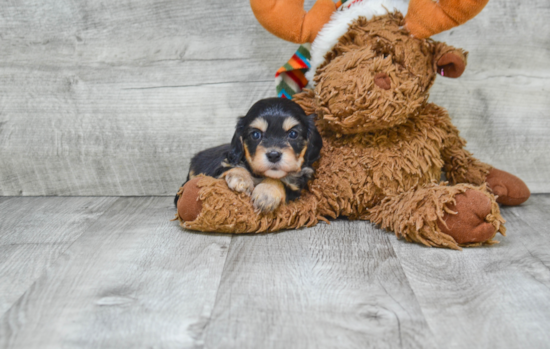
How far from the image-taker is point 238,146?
2.08m

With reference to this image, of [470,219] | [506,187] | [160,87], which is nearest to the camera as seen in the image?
[470,219]

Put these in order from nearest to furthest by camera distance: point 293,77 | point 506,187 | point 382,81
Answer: point 382,81 < point 293,77 < point 506,187

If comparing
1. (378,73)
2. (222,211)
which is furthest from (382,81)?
(222,211)

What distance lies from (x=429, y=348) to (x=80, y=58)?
98.4 inches

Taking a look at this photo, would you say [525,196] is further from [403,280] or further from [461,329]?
[461,329]

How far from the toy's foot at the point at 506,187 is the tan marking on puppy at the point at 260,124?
1.25 metres

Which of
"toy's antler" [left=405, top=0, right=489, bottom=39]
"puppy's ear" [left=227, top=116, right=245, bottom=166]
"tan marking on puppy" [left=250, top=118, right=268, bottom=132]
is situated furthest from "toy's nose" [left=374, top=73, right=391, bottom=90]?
"puppy's ear" [left=227, top=116, right=245, bottom=166]

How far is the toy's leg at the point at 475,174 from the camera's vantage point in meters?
2.41

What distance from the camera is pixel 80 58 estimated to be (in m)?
2.84

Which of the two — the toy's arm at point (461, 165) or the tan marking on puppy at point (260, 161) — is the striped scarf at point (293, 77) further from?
the toy's arm at point (461, 165)

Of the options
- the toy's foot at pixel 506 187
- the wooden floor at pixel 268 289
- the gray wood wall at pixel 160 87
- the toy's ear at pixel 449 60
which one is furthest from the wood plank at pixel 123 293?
the toy's foot at pixel 506 187

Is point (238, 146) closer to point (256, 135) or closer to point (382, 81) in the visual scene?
point (256, 135)

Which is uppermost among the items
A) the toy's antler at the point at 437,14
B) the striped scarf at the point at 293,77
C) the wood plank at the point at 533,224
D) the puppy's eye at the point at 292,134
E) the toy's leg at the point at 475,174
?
the toy's antler at the point at 437,14

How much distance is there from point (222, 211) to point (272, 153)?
0.33m
